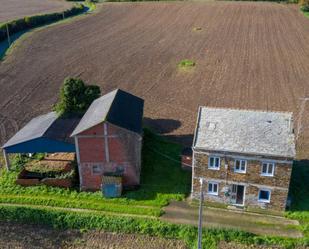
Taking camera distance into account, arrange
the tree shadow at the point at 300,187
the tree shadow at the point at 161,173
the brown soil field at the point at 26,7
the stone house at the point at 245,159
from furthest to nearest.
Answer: the brown soil field at the point at 26,7 < the tree shadow at the point at 161,173 < the tree shadow at the point at 300,187 < the stone house at the point at 245,159

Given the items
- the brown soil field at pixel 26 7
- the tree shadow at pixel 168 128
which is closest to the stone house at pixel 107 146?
the tree shadow at pixel 168 128

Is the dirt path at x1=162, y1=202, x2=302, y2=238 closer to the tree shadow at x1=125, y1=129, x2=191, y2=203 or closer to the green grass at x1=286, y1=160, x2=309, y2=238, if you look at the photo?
the green grass at x1=286, y1=160, x2=309, y2=238

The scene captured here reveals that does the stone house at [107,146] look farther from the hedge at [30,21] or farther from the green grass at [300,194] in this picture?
the hedge at [30,21]

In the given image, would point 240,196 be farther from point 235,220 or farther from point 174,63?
point 174,63

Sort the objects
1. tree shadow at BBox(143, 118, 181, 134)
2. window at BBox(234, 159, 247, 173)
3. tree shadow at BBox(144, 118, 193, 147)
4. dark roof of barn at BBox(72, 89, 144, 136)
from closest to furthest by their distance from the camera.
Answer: window at BBox(234, 159, 247, 173), dark roof of barn at BBox(72, 89, 144, 136), tree shadow at BBox(144, 118, 193, 147), tree shadow at BBox(143, 118, 181, 134)

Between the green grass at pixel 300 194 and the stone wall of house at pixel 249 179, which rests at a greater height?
the stone wall of house at pixel 249 179

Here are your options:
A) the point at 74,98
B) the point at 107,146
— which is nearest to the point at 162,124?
the point at 74,98

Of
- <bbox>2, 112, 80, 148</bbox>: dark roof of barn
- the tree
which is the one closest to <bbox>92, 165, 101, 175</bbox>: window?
<bbox>2, 112, 80, 148</bbox>: dark roof of barn
